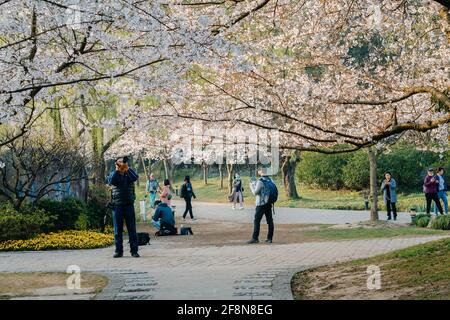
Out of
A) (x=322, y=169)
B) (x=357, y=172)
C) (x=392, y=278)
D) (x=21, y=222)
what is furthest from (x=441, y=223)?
(x=322, y=169)

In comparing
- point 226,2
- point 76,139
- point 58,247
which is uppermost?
point 226,2

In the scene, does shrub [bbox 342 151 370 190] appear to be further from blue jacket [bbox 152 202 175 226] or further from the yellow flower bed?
the yellow flower bed

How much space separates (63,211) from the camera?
18703mm

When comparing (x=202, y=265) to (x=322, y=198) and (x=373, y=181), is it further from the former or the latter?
(x=322, y=198)

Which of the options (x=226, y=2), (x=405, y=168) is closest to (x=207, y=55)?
(x=226, y=2)

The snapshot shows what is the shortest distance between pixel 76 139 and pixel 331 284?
14651 millimetres

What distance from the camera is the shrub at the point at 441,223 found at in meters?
19.1

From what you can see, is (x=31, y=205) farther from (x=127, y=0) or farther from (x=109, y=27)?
(x=127, y=0)

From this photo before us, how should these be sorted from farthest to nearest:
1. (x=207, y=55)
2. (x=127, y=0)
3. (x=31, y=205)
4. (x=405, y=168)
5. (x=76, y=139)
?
(x=405, y=168)
(x=76, y=139)
(x=31, y=205)
(x=207, y=55)
(x=127, y=0)

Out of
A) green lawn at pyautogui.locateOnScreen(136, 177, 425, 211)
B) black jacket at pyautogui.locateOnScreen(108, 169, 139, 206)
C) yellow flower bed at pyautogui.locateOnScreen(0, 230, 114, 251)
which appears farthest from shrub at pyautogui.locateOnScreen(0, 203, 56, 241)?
green lawn at pyautogui.locateOnScreen(136, 177, 425, 211)

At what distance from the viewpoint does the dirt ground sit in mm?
16922

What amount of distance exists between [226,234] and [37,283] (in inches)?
399

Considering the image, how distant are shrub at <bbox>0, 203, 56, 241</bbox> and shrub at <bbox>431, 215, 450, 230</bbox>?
427 inches
